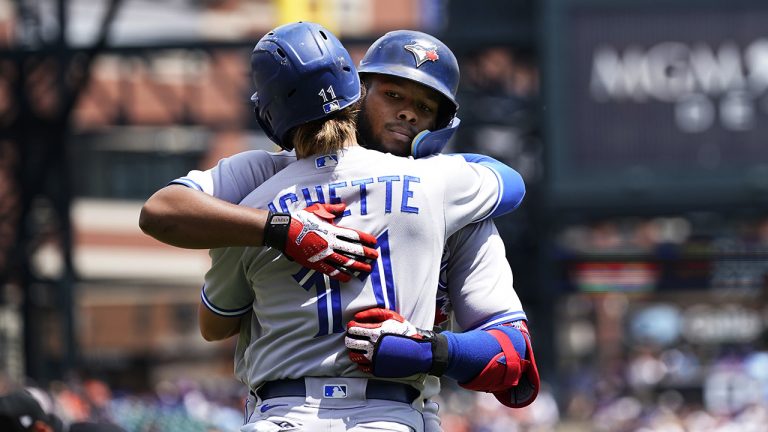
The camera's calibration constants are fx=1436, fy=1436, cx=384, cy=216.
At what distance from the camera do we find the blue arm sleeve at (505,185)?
3.69 metres

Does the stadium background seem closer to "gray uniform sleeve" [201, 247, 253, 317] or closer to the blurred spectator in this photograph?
the blurred spectator

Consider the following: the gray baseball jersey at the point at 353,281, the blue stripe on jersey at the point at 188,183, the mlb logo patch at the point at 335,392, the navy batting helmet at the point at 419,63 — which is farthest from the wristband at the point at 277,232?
the navy batting helmet at the point at 419,63

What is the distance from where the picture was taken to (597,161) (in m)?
17.3

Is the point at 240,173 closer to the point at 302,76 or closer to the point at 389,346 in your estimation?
the point at 302,76

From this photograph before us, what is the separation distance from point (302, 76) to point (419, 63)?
39 cm

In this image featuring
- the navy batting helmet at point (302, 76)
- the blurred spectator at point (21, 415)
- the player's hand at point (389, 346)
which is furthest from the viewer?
the blurred spectator at point (21, 415)

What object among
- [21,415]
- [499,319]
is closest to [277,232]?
[499,319]

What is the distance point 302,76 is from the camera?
3.47 m

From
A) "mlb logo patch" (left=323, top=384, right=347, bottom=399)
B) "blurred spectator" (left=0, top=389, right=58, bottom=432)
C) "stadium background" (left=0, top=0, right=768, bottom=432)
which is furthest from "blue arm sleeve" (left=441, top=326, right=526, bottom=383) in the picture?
"stadium background" (left=0, top=0, right=768, bottom=432)

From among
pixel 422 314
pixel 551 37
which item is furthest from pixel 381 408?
pixel 551 37

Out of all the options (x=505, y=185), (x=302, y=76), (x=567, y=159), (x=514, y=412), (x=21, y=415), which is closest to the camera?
(x=302, y=76)

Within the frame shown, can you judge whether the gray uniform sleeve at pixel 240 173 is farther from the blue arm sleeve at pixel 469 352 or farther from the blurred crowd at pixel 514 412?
the blurred crowd at pixel 514 412

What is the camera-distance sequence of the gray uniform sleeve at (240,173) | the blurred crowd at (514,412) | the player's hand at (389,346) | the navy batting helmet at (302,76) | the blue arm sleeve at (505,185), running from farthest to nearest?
the blurred crowd at (514,412) → the blue arm sleeve at (505,185) → the gray uniform sleeve at (240,173) → the navy batting helmet at (302,76) → the player's hand at (389,346)

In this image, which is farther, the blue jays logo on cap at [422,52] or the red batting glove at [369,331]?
the blue jays logo on cap at [422,52]
